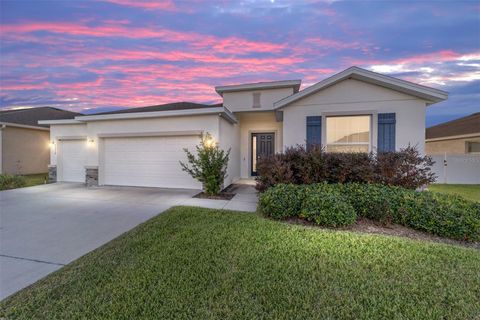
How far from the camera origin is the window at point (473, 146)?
13094mm

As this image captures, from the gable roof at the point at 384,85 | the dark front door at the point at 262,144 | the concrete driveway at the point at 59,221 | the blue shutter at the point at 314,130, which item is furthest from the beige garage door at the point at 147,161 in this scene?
the gable roof at the point at 384,85

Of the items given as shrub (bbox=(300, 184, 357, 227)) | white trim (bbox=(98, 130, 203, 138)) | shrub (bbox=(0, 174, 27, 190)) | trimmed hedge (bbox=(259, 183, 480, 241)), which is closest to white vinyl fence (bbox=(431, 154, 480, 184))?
trimmed hedge (bbox=(259, 183, 480, 241))

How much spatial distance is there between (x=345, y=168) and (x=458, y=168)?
30.8ft

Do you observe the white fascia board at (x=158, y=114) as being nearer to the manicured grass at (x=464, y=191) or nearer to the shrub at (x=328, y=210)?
the shrub at (x=328, y=210)

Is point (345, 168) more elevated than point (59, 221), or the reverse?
point (345, 168)

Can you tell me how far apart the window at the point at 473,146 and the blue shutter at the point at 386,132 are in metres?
10.3

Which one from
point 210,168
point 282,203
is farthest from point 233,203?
point 282,203

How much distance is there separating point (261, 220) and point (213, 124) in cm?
478

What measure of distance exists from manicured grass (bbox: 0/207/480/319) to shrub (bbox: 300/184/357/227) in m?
0.50

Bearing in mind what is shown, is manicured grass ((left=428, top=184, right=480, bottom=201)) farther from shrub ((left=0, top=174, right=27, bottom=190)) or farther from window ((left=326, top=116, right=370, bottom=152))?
shrub ((left=0, top=174, right=27, bottom=190))

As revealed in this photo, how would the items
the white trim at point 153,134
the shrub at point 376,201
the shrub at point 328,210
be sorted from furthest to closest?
1. the white trim at point 153,134
2. the shrub at point 376,201
3. the shrub at point 328,210

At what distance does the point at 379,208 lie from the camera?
4766 mm

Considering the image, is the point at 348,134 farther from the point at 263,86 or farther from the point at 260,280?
the point at 260,280

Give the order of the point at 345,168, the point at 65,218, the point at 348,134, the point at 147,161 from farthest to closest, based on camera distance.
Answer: the point at 147,161, the point at 348,134, the point at 345,168, the point at 65,218
